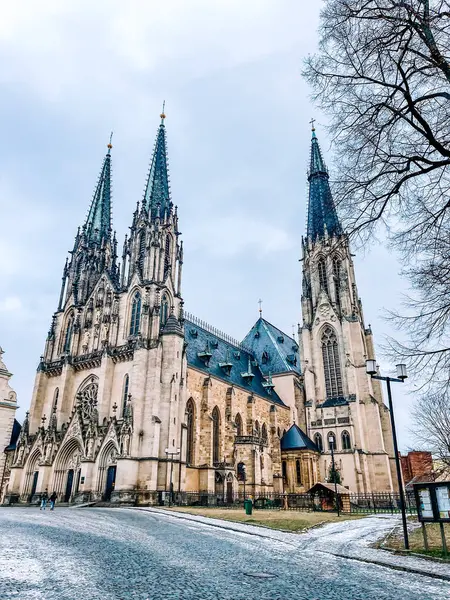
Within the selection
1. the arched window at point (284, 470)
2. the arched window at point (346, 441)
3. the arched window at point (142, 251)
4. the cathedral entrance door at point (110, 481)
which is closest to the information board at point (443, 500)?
the cathedral entrance door at point (110, 481)

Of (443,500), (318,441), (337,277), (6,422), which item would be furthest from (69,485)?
(337,277)

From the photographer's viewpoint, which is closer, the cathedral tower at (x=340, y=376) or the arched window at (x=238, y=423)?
the arched window at (x=238, y=423)

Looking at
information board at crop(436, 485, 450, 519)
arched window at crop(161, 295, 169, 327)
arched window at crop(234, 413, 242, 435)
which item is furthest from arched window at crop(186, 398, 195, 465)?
information board at crop(436, 485, 450, 519)

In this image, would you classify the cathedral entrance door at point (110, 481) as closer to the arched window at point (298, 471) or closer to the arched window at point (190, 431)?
the arched window at point (190, 431)

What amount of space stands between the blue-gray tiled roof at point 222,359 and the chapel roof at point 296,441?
3.94 metres

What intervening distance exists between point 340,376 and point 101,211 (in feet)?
113

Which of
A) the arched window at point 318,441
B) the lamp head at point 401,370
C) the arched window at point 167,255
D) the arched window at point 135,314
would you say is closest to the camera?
the lamp head at point 401,370

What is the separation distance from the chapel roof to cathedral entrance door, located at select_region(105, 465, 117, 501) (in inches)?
764

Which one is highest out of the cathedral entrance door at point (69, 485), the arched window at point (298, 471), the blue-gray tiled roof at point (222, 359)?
the blue-gray tiled roof at point (222, 359)

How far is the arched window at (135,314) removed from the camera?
40.1 m

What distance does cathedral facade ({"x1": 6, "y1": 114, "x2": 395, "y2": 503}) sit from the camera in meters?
34.1

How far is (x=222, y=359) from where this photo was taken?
162 ft

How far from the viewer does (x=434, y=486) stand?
11352mm

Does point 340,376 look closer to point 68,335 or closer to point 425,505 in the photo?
point 68,335
